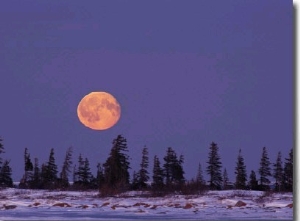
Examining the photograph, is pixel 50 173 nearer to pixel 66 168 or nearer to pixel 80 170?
pixel 66 168

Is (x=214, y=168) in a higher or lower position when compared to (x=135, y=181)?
higher

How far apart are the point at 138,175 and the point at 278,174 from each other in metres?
1.54

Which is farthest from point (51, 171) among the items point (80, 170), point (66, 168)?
point (80, 170)

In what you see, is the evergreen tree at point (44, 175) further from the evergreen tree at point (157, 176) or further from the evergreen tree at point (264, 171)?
the evergreen tree at point (264, 171)

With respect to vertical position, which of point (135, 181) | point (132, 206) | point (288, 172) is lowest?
point (132, 206)

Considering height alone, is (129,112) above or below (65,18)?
below

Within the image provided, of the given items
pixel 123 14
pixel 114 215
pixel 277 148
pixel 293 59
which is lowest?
pixel 114 215

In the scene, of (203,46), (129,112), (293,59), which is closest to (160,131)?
(129,112)

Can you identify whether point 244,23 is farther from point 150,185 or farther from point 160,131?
point 150,185

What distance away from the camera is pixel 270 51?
8359 millimetres

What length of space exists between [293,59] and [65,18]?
2551 millimetres

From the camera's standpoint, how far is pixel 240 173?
8297mm

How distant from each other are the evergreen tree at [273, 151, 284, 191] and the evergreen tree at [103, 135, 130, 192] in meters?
1.62

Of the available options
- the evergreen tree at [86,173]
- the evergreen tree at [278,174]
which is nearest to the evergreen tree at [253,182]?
the evergreen tree at [278,174]
